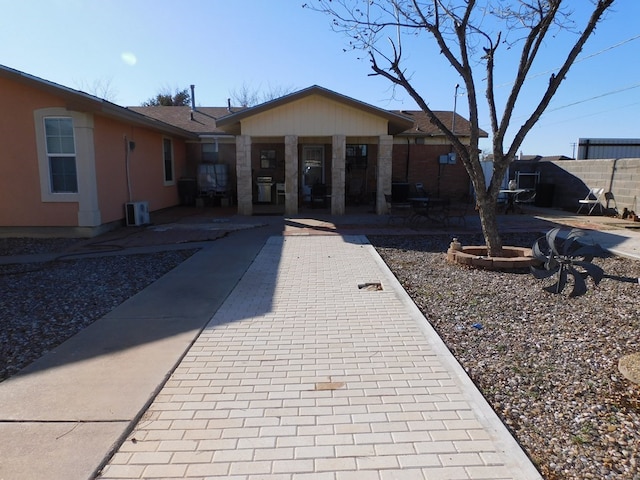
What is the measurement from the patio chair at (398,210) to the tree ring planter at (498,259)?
5239 mm

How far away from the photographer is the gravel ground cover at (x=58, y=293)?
179 inches

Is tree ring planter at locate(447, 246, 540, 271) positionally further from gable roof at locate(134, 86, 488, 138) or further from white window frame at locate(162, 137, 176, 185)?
white window frame at locate(162, 137, 176, 185)

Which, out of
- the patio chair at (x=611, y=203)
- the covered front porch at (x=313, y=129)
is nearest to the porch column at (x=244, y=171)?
the covered front porch at (x=313, y=129)

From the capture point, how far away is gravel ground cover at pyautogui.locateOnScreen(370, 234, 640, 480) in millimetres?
2787

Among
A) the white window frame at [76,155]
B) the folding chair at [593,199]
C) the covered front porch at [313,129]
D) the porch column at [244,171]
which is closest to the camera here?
the white window frame at [76,155]

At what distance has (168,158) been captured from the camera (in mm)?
17359

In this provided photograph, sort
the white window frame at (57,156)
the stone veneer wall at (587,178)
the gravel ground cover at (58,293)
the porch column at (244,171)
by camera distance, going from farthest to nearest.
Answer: the porch column at (244,171)
the stone veneer wall at (587,178)
the white window frame at (57,156)
the gravel ground cover at (58,293)

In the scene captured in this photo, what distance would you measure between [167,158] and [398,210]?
9089mm

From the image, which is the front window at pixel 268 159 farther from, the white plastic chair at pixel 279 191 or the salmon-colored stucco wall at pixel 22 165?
the salmon-colored stucco wall at pixel 22 165

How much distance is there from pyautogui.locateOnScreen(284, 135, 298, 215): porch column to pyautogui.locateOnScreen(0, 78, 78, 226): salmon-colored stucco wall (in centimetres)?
633

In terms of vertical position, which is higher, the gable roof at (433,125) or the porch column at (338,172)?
the gable roof at (433,125)

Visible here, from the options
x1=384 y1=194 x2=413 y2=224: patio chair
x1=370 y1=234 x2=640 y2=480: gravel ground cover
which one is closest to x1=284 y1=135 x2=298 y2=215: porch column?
x1=384 y1=194 x2=413 y2=224: patio chair

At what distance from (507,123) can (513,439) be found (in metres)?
6.11

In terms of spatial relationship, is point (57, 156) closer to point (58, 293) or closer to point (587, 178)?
point (58, 293)
